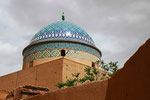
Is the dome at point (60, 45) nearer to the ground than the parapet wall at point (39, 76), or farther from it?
farther from it

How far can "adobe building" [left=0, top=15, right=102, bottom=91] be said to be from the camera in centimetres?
1462

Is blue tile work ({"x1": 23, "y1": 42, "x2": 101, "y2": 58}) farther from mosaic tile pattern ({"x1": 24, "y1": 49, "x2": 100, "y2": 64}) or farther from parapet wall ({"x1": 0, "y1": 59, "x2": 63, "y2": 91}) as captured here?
parapet wall ({"x1": 0, "y1": 59, "x2": 63, "y2": 91})

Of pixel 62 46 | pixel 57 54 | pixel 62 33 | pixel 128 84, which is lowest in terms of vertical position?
pixel 128 84

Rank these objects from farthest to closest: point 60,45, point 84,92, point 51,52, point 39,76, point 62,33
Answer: point 62,33
point 60,45
point 51,52
point 39,76
point 84,92

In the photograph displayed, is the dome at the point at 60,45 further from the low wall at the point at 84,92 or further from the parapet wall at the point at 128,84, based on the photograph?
the parapet wall at the point at 128,84

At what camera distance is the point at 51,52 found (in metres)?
16.1

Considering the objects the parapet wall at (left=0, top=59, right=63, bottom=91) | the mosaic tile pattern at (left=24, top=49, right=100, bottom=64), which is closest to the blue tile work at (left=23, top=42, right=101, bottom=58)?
the mosaic tile pattern at (left=24, top=49, right=100, bottom=64)

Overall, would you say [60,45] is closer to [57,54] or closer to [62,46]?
[62,46]

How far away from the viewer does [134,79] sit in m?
2.94

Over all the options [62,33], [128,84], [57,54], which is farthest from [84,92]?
[62,33]

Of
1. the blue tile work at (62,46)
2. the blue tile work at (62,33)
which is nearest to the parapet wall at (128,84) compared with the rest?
the blue tile work at (62,46)

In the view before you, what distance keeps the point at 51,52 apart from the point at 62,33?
1.56 meters

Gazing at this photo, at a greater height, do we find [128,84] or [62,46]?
[62,46]

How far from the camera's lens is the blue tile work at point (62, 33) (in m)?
16.6
